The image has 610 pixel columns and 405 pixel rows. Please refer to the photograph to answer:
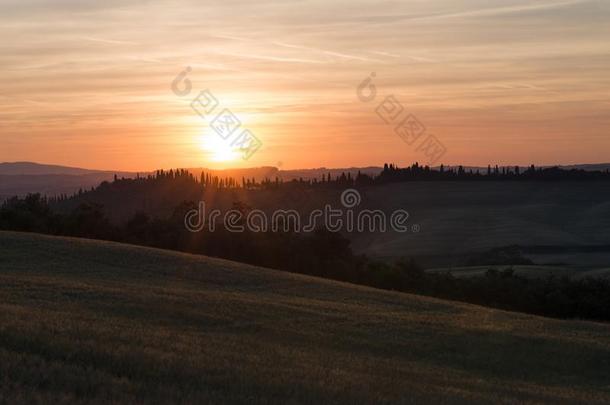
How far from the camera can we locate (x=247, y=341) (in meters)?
20.2

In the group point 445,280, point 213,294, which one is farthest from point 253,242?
point 213,294

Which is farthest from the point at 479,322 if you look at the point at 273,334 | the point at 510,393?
the point at 510,393

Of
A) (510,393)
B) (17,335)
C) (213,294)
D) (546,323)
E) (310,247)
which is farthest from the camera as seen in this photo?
(310,247)

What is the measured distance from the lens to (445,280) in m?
57.5

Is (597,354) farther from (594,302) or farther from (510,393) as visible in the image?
(594,302)

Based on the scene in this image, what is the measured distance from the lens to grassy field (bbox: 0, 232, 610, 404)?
43.2 feet

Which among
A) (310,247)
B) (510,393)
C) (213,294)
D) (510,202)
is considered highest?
(510,202)

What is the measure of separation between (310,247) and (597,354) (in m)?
40.4

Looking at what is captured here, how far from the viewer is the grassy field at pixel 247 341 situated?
13.2 meters

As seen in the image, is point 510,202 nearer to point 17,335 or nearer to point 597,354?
point 597,354

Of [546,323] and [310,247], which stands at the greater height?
[310,247]

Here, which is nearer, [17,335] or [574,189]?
[17,335]

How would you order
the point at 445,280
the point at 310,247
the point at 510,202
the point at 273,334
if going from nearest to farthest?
the point at 273,334
the point at 445,280
the point at 310,247
the point at 510,202

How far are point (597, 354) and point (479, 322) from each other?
521 cm
